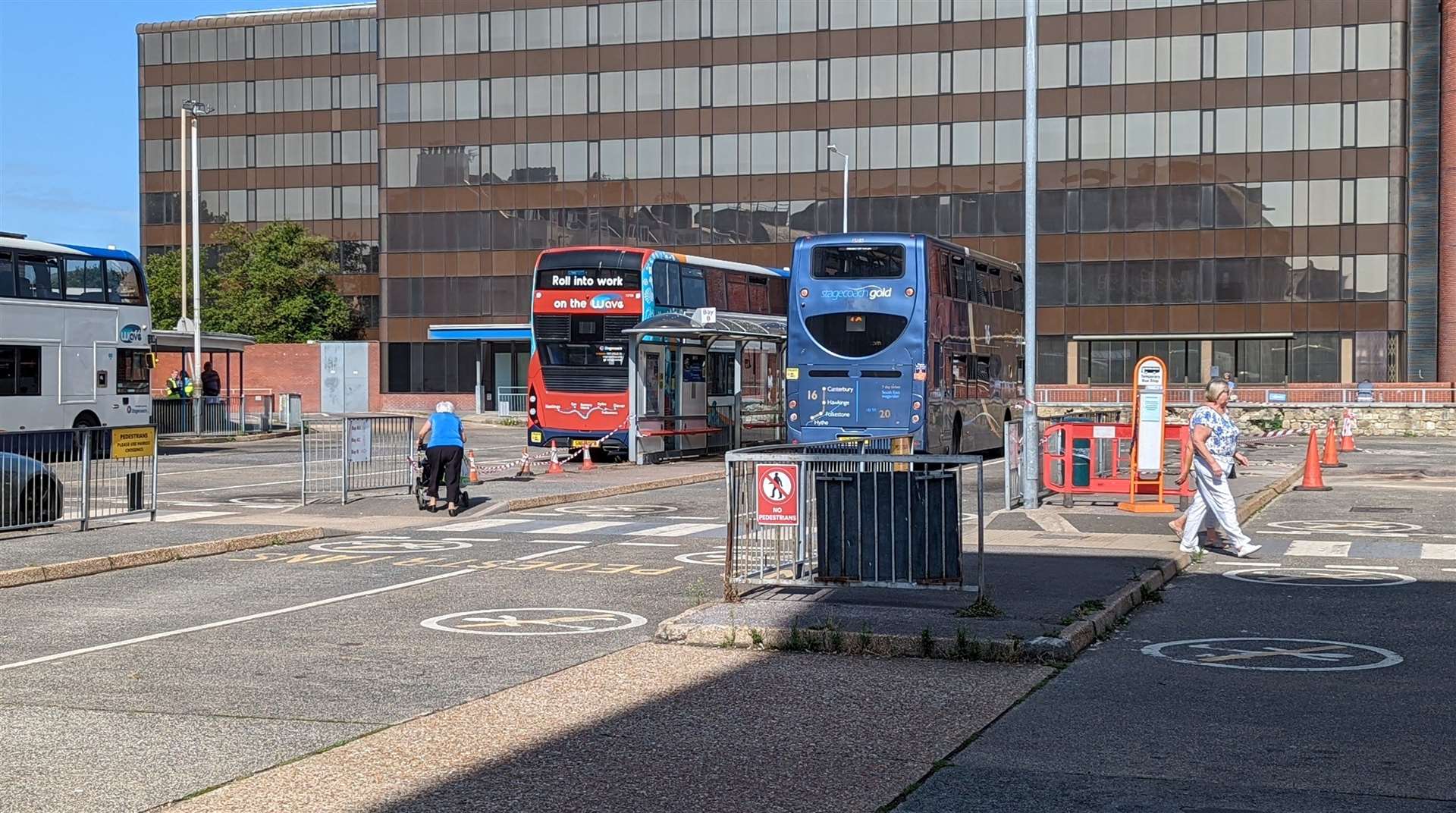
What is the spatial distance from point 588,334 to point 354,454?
10941 millimetres

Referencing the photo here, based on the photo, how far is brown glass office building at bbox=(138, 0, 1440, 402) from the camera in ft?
224

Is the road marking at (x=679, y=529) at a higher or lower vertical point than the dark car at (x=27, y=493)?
lower

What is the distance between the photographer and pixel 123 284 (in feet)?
121

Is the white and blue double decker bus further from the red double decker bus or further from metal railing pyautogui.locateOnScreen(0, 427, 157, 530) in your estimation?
metal railing pyautogui.locateOnScreen(0, 427, 157, 530)

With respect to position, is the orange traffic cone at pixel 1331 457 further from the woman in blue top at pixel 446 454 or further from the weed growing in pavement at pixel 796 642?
the weed growing in pavement at pixel 796 642

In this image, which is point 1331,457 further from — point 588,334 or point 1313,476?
point 588,334

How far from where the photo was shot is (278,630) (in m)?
11.6

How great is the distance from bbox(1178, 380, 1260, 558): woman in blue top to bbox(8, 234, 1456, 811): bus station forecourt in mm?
423

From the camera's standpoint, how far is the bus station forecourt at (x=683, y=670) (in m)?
7.11

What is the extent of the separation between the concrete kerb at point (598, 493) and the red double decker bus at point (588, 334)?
431cm

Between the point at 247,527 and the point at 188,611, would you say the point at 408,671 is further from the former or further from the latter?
the point at 247,527

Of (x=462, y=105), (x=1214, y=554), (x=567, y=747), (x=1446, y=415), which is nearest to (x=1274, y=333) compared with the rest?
(x=1446, y=415)

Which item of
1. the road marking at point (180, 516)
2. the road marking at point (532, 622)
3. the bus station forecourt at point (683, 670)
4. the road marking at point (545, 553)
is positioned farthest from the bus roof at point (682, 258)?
the road marking at point (532, 622)

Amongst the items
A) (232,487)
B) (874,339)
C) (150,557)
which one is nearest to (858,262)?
(874,339)
